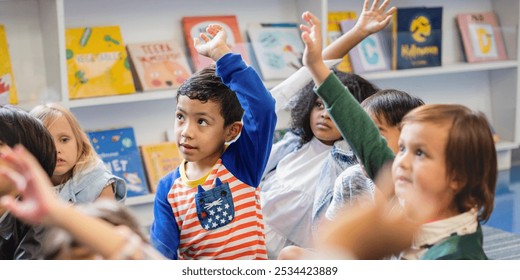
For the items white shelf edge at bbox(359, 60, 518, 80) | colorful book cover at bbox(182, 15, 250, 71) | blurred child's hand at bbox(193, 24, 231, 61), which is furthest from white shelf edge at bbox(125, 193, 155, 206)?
blurred child's hand at bbox(193, 24, 231, 61)

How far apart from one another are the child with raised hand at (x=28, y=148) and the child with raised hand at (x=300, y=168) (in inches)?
19.1

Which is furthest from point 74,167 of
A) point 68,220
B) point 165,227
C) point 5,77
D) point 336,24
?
point 336,24

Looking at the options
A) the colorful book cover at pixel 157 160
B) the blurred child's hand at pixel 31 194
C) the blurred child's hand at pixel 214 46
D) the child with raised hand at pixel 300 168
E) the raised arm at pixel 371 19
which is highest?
the raised arm at pixel 371 19

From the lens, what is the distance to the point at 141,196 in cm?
239

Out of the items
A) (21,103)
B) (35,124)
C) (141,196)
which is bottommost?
(141,196)

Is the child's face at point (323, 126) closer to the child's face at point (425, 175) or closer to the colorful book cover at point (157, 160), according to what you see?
the child's face at point (425, 175)

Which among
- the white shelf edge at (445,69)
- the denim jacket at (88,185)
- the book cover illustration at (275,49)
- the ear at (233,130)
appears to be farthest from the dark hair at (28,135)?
the book cover illustration at (275,49)

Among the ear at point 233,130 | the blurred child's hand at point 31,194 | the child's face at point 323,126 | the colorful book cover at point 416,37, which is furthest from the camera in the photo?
the colorful book cover at point 416,37

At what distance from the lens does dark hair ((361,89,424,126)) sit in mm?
960

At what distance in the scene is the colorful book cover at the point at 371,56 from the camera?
2617mm

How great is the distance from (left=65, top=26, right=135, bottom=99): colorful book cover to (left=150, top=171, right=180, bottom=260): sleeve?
1.17 metres
